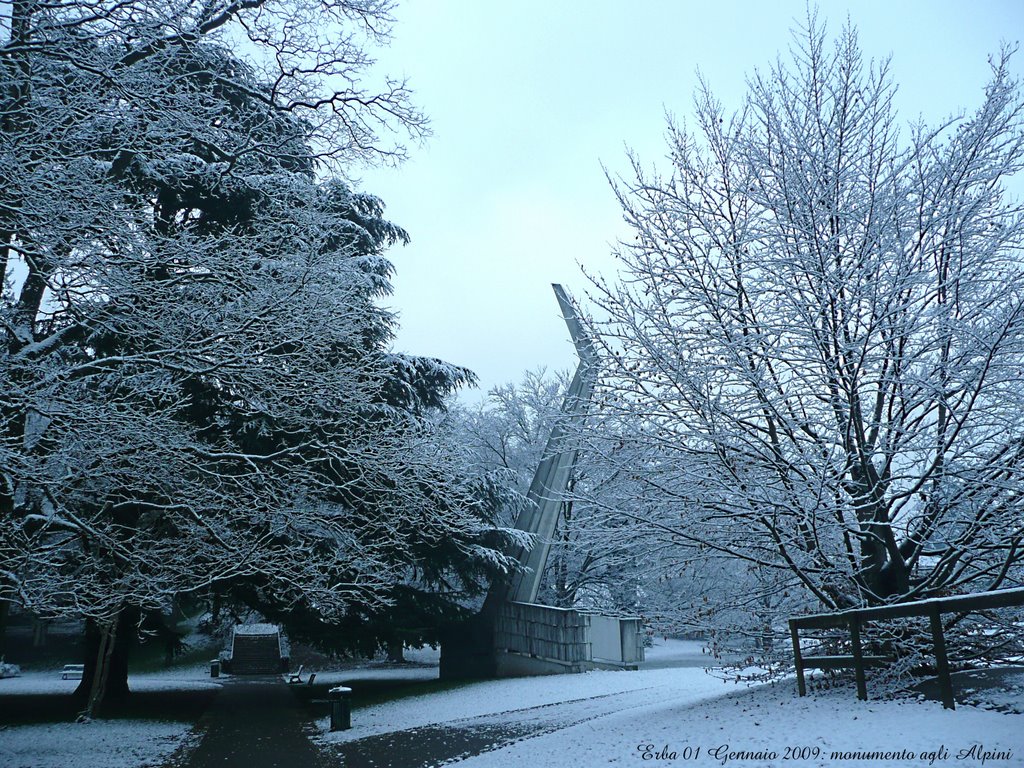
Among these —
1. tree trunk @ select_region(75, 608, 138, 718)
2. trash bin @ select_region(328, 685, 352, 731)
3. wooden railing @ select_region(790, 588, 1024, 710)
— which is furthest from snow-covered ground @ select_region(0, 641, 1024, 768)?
tree trunk @ select_region(75, 608, 138, 718)

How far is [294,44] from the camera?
29.9 feet

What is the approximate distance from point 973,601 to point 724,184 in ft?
18.1

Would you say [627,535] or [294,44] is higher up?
[294,44]

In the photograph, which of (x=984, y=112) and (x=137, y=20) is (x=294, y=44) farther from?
(x=984, y=112)

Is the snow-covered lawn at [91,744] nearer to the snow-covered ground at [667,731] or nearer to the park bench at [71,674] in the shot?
the snow-covered ground at [667,731]

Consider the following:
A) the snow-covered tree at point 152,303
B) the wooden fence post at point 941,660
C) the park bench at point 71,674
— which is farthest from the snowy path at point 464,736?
the park bench at point 71,674

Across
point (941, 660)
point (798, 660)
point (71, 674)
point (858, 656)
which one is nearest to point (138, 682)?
point (71, 674)

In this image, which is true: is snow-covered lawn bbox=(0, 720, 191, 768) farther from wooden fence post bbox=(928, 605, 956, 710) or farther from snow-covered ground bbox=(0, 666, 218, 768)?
wooden fence post bbox=(928, 605, 956, 710)

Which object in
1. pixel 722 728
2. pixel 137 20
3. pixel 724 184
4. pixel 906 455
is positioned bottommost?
pixel 722 728

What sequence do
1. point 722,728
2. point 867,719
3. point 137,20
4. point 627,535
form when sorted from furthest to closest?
point 627,535 → point 137,20 → point 722,728 → point 867,719

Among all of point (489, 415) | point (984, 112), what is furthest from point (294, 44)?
point (489, 415)

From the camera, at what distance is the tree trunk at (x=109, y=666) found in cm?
1336

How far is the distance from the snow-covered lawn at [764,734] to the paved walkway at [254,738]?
0.75m

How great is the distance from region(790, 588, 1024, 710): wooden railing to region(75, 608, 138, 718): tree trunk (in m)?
11.1
